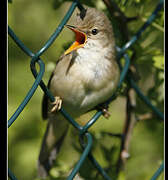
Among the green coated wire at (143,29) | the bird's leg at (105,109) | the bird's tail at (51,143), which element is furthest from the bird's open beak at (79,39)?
the bird's tail at (51,143)

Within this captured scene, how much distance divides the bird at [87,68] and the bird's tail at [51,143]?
415 millimetres

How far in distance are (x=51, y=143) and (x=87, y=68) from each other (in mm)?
759

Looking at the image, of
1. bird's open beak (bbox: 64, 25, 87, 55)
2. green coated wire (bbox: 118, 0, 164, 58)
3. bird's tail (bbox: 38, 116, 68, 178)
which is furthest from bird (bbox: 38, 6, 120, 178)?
bird's tail (bbox: 38, 116, 68, 178)

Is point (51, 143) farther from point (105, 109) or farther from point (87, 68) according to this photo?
point (87, 68)

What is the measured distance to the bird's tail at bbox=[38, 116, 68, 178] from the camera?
2424 mm

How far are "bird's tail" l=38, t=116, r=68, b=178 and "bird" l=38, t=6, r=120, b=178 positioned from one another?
0.41 m

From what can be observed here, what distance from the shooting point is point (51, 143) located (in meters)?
2.63

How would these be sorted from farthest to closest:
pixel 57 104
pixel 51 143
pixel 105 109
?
1. pixel 51 143
2. pixel 105 109
3. pixel 57 104

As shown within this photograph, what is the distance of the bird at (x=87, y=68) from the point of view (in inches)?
81.9

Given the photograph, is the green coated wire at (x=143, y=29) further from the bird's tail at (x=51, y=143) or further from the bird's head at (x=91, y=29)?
the bird's tail at (x=51, y=143)

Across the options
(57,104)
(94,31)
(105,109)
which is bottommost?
(105,109)

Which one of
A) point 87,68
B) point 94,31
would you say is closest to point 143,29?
point 94,31

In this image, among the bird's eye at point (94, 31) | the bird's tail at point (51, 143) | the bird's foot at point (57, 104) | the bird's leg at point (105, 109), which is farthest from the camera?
the bird's tail at point (51, 143)
